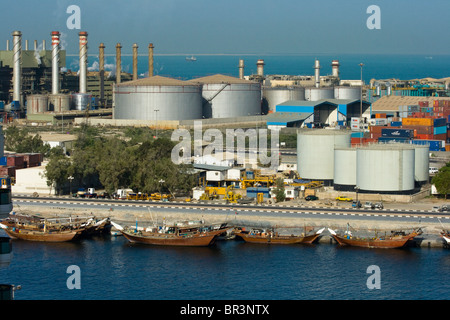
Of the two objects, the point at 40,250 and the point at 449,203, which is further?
the point at 449,203

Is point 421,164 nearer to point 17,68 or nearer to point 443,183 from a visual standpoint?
point 443,183

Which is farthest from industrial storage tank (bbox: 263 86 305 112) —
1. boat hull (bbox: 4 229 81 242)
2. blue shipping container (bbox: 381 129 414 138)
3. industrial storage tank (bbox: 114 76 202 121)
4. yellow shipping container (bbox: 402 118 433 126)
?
boat hull (bbox: 4 229 81 242)

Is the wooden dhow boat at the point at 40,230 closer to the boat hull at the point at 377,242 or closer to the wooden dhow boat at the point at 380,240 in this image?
the wooden dhow boat at the point at 380,240

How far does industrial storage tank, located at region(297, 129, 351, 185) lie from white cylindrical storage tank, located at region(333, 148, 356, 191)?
181 cm

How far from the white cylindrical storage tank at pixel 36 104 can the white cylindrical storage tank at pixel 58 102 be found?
1.36 metres

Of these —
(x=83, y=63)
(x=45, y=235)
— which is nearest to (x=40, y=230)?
(x=45, y=235)

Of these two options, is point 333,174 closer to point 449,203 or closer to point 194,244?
point 449,203

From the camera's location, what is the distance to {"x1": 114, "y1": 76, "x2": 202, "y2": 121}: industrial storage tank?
88688mm

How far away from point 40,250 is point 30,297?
1033cm

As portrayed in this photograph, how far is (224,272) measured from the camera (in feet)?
112

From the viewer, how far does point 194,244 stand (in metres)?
40.8

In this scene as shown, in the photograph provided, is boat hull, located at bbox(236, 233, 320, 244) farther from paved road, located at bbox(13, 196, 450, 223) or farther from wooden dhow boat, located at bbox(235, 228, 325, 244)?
paved road, located at bbox(13, 196, 450, 223)

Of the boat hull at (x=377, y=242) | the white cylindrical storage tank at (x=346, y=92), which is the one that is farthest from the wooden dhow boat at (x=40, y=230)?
the white cylindrical storage tank at (x=346, y=92)
